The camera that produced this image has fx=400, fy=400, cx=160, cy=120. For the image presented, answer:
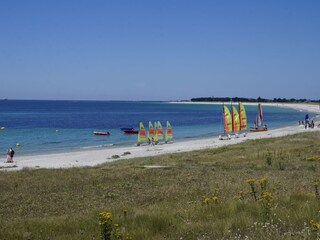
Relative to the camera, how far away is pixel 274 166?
17812mm

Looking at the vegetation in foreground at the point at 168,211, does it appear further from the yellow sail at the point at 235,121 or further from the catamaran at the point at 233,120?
the yellow sail at the point at 235,121

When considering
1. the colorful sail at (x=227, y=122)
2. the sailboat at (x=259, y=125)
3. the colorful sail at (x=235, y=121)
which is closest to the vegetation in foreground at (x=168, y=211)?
the colorful sail at (x=227, y=122)

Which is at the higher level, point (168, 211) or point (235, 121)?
point (168, 211)

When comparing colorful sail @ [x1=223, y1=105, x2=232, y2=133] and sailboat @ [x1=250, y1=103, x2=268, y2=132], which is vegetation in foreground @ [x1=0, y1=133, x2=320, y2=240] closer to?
colorful sail @ [x1=223, y1=105, x2=232, y2=133]

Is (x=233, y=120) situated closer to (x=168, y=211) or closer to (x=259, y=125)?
(x=259, y=125)

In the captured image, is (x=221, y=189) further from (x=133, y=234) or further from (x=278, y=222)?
(x=133, y=234)

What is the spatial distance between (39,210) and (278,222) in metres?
6.15

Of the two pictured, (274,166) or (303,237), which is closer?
(303,237)

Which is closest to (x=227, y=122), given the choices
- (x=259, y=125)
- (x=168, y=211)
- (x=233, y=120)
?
(x=233, y=120)

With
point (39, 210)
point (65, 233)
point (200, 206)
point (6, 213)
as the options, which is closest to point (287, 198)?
point (200, 206)

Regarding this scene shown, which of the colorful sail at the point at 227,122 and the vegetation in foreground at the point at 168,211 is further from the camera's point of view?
the colorful sail at the point at 227,122

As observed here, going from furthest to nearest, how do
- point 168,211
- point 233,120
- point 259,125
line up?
1. point 259,125
2. point 233,120
3. point 168,211

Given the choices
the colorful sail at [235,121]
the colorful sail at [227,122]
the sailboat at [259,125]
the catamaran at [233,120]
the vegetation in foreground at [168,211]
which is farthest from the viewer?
the sailboat at [259,125]

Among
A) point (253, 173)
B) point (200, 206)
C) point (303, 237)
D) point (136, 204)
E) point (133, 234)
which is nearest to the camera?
point (303, 237)
